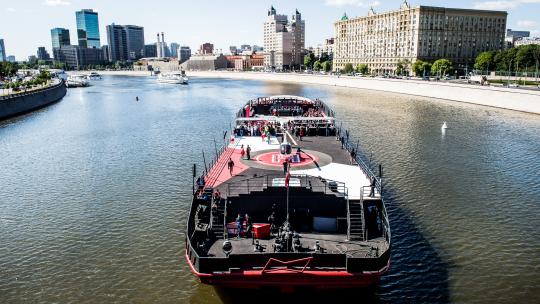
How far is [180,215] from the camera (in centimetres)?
2881

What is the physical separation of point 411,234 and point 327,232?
7.87m

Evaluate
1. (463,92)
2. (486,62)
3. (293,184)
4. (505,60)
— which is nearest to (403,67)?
(486,62)

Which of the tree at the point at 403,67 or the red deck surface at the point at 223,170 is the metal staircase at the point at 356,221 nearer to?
the red deck surface at the point at 223,170

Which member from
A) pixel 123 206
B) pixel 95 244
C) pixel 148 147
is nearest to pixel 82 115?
pixel 148 147

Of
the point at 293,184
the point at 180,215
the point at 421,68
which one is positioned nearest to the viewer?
the point at 293,184

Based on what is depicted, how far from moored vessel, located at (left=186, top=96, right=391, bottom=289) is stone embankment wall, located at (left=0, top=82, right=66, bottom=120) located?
223 feet

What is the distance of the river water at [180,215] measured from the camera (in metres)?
20.1

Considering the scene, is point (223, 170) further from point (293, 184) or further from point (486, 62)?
point (486, 62)

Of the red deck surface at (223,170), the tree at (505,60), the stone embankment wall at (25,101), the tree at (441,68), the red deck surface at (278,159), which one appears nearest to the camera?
the red deck surface at (223,170)

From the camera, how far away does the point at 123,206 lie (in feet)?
101

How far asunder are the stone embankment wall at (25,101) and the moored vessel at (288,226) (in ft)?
223

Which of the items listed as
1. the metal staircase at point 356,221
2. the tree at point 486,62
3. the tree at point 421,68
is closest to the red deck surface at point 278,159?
the metal staircase at point 356,221

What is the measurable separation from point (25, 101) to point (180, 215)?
7595cm

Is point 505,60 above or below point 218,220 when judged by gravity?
above
